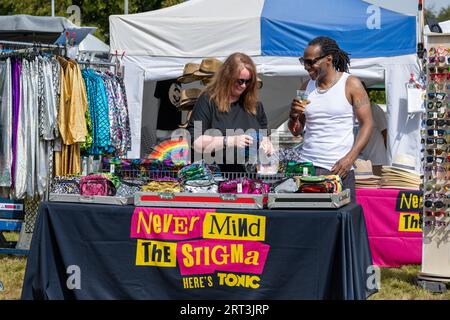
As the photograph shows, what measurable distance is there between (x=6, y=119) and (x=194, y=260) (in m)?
3.04

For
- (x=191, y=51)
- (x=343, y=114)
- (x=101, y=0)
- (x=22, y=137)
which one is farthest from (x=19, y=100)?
(x=101, y=0)

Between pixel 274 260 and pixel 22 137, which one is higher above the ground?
pixel 22 137

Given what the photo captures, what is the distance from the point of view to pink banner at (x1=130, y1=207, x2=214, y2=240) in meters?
3.79

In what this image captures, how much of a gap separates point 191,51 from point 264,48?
76 centimetres

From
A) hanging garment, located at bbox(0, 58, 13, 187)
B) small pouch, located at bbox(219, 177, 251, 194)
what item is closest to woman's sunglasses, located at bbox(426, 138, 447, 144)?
small pouch, located at bbox(219, 177, 251, 194)

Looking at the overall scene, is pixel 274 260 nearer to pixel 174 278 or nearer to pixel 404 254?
pixel 174 278

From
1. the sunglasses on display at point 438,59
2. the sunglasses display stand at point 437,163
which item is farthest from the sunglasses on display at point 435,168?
the sunglasses on display at point 438,59

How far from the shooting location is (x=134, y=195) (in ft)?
12.7

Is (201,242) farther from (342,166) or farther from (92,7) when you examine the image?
(92,7)

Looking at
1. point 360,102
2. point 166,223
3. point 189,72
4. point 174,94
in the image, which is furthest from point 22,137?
point 360,102

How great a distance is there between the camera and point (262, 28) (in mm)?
7418

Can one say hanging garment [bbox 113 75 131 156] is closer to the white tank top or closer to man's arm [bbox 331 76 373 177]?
the white tank top

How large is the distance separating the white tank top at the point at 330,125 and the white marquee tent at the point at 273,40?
3.04m
